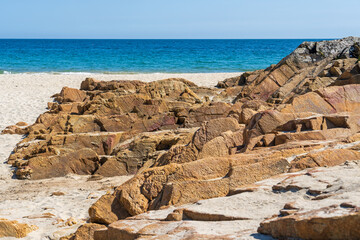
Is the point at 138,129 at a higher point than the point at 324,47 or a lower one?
lower

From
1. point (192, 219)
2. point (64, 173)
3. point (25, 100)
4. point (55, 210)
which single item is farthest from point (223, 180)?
point (25, 100)

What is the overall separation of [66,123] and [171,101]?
12.7 feet

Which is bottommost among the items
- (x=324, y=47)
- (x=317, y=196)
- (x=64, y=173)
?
(x=64, y=173)

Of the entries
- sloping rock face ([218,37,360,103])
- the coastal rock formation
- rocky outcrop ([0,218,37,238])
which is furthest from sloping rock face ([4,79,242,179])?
sloping rock face ([218,37,360,103])

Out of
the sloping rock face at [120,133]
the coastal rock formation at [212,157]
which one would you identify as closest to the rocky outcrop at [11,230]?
the coastal rock formation at [212,157]

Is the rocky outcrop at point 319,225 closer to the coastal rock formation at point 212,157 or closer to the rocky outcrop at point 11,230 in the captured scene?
the coastal rock formation at point 212,157

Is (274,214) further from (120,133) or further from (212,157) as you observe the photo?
(120,133)

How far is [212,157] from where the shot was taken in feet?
22.6

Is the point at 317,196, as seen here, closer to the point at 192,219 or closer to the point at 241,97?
the point at 192,219

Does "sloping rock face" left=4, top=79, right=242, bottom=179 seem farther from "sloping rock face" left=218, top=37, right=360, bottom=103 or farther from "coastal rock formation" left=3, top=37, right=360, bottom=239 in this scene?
"sloping rock face" left=218, top=37, right=360, bottom=103

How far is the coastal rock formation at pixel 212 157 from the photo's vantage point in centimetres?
472

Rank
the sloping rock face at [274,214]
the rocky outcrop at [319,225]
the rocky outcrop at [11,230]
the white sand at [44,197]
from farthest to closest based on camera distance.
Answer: the white sand at [44,197], the rocky outcrop at [11,230], the sloping rock face at [274,214], the rocky outcrop at [319,225]

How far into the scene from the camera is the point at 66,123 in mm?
13797

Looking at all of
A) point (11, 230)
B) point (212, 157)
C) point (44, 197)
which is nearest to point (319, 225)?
point (212, 157)
